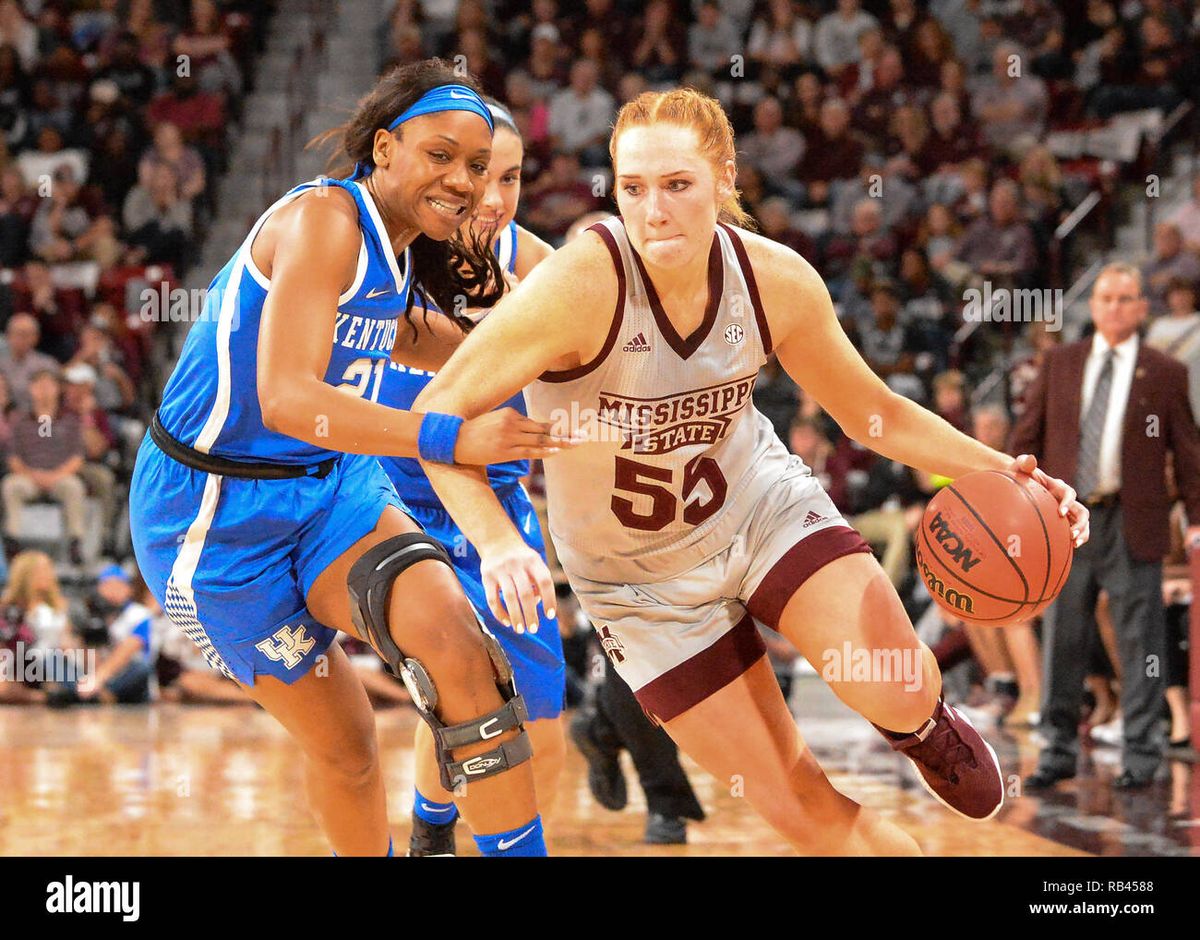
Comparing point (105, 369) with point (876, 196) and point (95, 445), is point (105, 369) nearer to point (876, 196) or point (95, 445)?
point (95, 445)

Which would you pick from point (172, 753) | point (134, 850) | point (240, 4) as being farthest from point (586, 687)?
point (240, 4)

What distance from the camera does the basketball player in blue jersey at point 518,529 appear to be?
3717mm

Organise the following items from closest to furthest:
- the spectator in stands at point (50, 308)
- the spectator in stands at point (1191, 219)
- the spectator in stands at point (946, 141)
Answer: the spectator in stands at point (1191, 219) < the spectator in stands at point (50, 308) < the spectator in stands at point (946, 141)

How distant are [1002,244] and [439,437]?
7830 mm

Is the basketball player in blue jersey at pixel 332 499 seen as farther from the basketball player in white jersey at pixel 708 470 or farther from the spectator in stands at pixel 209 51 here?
the spectator in stands at pixel 209 51

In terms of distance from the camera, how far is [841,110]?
1085cm

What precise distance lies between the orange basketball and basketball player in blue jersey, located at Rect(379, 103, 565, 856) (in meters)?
1.05

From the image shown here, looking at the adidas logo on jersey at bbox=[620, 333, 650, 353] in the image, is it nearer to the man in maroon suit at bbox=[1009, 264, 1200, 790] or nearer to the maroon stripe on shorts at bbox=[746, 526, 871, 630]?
the maroon stripe on shorts at bbox=[746, 526, 871, 630]

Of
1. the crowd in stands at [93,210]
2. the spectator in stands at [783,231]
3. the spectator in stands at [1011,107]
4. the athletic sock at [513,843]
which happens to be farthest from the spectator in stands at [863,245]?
the athletic sock at [513,843]

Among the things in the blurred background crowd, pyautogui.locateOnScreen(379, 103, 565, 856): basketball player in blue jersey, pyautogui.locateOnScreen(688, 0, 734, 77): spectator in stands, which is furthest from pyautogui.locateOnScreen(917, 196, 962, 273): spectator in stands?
pyautogui.locateOnScreen(379, 103, 565, 856): basketball player in blue jersey

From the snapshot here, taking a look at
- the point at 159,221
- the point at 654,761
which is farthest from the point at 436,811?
the point at 159,221

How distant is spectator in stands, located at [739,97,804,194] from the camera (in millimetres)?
10906

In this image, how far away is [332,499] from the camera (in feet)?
10.7
